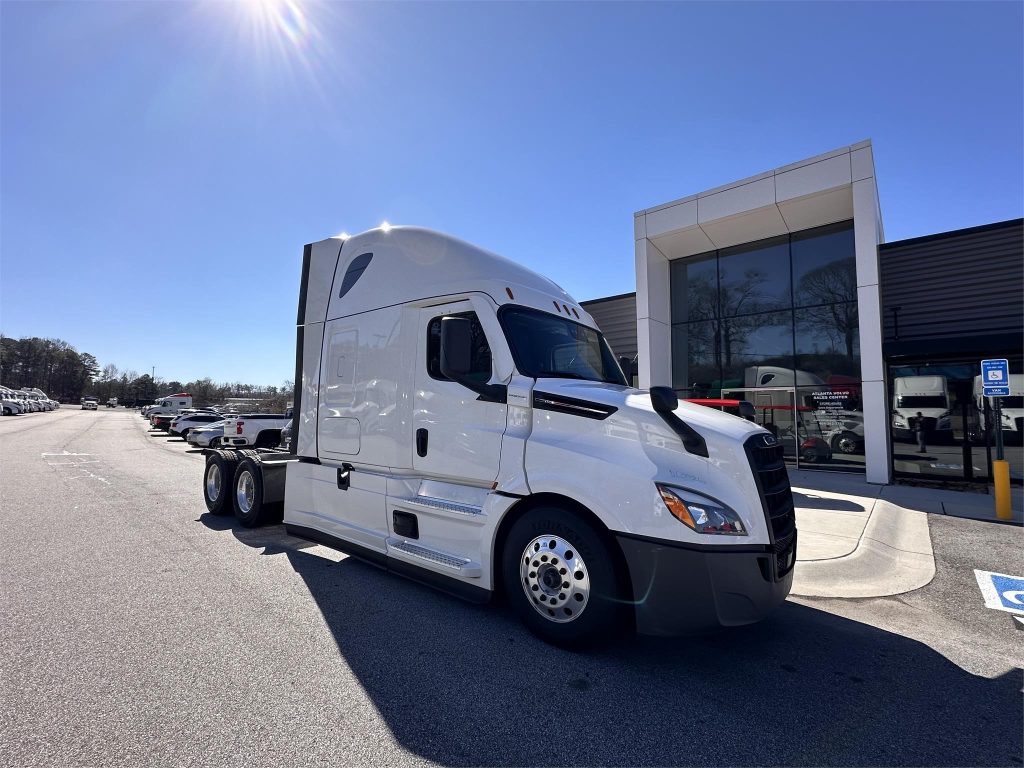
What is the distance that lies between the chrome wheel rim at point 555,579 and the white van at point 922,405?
1232 cm

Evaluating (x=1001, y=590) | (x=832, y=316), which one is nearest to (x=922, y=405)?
(x=832, y=316)

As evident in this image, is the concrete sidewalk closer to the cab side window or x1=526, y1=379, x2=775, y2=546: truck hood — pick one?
x1=526, y1=379, x2=775, y2=546: truck hood

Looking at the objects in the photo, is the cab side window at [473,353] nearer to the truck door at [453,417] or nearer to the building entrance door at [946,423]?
the truck door at [453,417]

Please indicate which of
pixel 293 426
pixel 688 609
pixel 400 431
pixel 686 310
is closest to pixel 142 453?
pixel 293 426

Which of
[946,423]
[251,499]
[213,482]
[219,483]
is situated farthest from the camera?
[946,423]

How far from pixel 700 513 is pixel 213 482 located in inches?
294

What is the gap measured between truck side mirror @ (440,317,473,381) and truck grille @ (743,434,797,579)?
6.51ft

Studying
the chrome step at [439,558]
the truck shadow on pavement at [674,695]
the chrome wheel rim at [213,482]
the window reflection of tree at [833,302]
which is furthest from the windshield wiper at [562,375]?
the window reflection of tree at [833,302]

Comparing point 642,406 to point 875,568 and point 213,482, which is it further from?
point 213,482

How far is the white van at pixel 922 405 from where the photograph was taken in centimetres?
1150

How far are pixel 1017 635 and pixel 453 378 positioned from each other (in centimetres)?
480

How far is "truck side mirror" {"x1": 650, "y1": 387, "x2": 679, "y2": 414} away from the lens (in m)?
3.10

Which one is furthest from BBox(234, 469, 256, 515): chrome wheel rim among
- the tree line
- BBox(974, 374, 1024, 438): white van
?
the tree line

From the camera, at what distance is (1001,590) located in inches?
191
